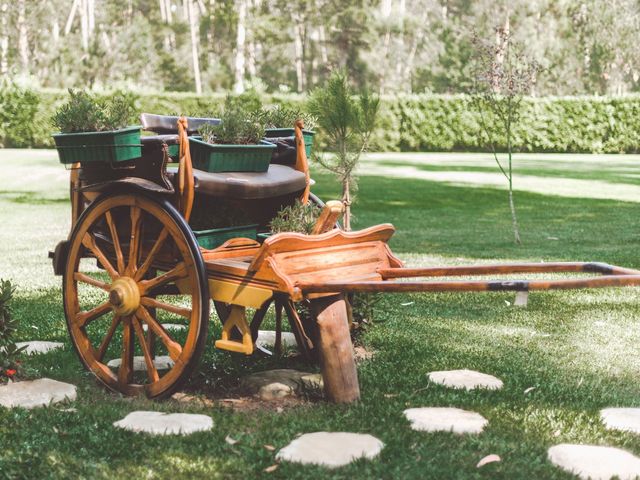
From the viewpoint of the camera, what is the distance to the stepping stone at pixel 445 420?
3687mm

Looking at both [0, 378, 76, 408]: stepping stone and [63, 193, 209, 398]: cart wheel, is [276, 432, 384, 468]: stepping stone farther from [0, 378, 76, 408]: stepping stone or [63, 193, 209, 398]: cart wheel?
[0, 378, 76, 408]: stepping stone

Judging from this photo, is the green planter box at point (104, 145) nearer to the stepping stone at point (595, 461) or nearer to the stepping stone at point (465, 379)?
the stepping stone at point (465, 379)

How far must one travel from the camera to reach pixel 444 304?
6.96 metres

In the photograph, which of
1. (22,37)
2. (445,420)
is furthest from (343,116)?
(22,37)

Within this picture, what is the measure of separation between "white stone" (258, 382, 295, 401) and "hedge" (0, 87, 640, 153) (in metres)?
26.4

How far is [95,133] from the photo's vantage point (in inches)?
163

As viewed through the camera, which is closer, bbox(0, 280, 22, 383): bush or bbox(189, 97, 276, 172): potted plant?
bbox(189, 97, 276, 172): potted plant

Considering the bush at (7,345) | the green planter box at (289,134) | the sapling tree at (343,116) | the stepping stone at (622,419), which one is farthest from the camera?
the sapling tree at (343,116)

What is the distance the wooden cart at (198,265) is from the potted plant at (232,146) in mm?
77

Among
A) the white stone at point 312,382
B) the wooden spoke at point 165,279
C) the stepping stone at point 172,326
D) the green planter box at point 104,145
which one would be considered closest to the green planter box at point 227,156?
the green planter box at point 104,145

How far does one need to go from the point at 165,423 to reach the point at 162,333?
0.47 m

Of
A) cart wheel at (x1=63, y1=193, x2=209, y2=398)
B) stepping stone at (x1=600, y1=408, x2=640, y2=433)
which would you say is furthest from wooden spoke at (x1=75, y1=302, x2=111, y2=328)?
stepping stone at (x1=600, y1=408, x2=640, y2=433)

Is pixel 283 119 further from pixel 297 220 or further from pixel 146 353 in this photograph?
pixel 146 353

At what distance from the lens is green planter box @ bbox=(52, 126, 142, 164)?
13.5 feet
